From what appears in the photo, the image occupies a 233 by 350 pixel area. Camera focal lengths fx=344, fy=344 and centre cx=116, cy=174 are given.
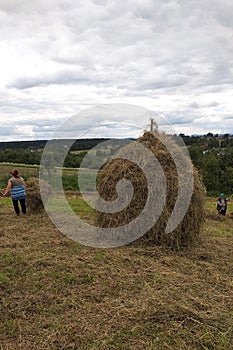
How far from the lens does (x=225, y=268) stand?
690cm

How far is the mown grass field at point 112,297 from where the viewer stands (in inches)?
164

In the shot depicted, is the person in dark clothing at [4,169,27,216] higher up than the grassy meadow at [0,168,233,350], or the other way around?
the person in dark clothing at [4,169,27,216]

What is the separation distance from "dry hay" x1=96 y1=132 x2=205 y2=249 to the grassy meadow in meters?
0.31

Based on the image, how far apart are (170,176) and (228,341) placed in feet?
14.3

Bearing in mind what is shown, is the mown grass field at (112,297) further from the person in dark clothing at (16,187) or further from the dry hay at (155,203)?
the person in dark clothing at (16,187)

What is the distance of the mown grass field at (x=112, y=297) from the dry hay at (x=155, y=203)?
348 mm

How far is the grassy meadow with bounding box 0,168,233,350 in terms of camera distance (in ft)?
13.6

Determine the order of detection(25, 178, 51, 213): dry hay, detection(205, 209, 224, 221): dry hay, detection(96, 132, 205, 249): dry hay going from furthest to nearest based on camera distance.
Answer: detection(205, 209, 224, 221): dry hay, detection(25, 178, 51, 213): dry hay, detection(96, 132, 205, 249): dry hay

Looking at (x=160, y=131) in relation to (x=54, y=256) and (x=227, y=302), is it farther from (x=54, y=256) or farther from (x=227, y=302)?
(x=227, y=302)

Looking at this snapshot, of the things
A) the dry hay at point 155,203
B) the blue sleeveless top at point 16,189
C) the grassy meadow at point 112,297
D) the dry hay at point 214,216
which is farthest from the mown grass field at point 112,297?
the dry hay at point 214,216

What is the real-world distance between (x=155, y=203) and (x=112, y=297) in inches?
119

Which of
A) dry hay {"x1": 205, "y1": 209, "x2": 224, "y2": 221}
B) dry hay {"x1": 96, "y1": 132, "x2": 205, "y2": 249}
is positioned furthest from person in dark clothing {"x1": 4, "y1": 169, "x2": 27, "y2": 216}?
dry hay {"x1": 205, "y1": 209, "x2": 224, "y2": 221}

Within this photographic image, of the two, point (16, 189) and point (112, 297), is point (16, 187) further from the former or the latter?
point (112, 297)

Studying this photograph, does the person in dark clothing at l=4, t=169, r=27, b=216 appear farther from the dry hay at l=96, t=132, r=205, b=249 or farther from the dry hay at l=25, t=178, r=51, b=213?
the dry hay at l=96, t=132, r=205, b=249
